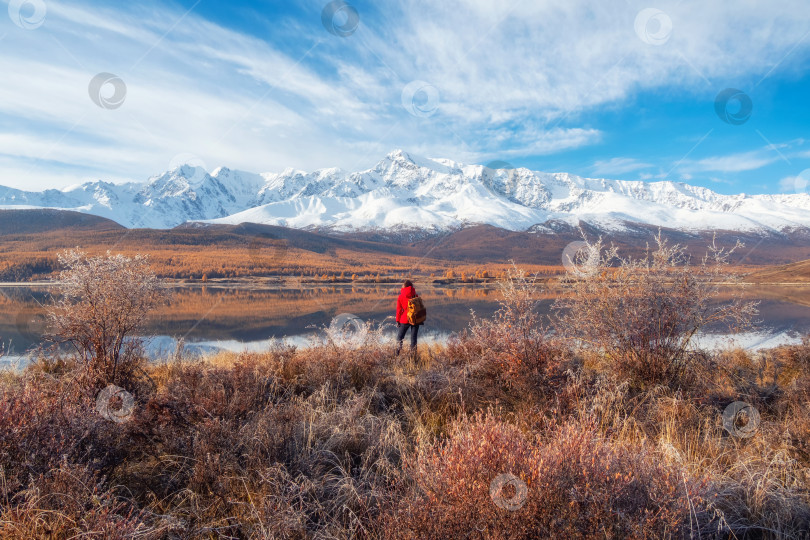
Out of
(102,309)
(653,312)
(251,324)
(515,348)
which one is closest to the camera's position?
(515,348)

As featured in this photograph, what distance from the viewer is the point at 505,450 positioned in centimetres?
219

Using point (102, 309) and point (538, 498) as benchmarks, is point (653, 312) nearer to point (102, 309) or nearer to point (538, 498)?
point (538, 498)

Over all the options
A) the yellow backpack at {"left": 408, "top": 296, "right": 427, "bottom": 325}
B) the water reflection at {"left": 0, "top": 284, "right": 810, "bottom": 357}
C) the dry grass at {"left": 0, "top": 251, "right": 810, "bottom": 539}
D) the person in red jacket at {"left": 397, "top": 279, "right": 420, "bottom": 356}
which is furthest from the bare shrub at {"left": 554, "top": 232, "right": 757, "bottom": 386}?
the water reflection at {"left": 0, "top": 284, "right": 810, "bottom": 357}

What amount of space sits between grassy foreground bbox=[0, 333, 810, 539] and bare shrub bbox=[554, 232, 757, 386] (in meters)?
0.35

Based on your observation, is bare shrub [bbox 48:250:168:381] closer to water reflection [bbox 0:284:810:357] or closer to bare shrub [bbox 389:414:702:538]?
water reflection [bbox 0:284:810:357]

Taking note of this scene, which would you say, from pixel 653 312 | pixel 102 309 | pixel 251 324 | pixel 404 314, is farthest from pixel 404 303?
pixel 251 324

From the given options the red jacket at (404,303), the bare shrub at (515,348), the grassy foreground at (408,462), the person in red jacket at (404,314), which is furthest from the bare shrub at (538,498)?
the red jacket at (404,303)

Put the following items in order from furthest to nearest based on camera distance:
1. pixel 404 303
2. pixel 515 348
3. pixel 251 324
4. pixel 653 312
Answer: pixel 251 324
pixel 404 303
pixel 653 312
pixel 515 348

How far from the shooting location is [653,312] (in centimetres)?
570

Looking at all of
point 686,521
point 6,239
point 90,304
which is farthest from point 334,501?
point 6,239

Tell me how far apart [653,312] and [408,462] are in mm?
4393

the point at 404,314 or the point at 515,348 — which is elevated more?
the point at 515,348

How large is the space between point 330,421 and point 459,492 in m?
2.30

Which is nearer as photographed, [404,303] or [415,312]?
[415,312]
